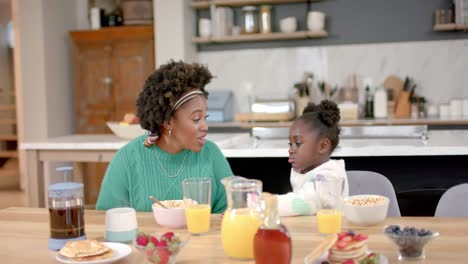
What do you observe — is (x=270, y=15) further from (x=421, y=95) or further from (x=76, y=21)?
(x=76, y=21)

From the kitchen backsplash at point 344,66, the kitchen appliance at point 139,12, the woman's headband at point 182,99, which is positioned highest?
the kitchen appliance at point 139,12

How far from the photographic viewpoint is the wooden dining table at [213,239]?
4.96 feet

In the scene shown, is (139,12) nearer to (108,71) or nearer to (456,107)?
(108,71)

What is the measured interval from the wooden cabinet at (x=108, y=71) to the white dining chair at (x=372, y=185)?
13.7 ft

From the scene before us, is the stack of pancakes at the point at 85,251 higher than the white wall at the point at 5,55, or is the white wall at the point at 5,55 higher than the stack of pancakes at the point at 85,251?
the white wall at the point at 5,55

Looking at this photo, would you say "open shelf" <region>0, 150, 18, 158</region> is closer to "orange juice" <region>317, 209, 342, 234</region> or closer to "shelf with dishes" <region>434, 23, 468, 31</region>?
"shelf with dishes" <region>434, 23, 468, 31</region>

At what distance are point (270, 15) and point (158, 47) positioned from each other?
3.86ft

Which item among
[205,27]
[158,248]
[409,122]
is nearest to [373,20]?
[409,122]

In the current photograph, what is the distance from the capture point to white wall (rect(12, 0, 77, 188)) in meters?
6.27

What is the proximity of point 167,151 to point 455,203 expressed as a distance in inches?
43.4

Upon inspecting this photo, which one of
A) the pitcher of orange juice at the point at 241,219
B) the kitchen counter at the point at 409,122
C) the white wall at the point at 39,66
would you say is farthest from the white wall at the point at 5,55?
the pitcher of orange juice at the point at 241,219

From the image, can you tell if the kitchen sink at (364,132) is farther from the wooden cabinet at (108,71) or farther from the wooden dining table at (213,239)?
the wooden dining table at (213,239)

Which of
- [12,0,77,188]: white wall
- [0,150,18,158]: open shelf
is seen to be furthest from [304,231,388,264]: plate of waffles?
[0,150,18,158]: open shelf

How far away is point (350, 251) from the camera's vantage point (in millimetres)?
1338
